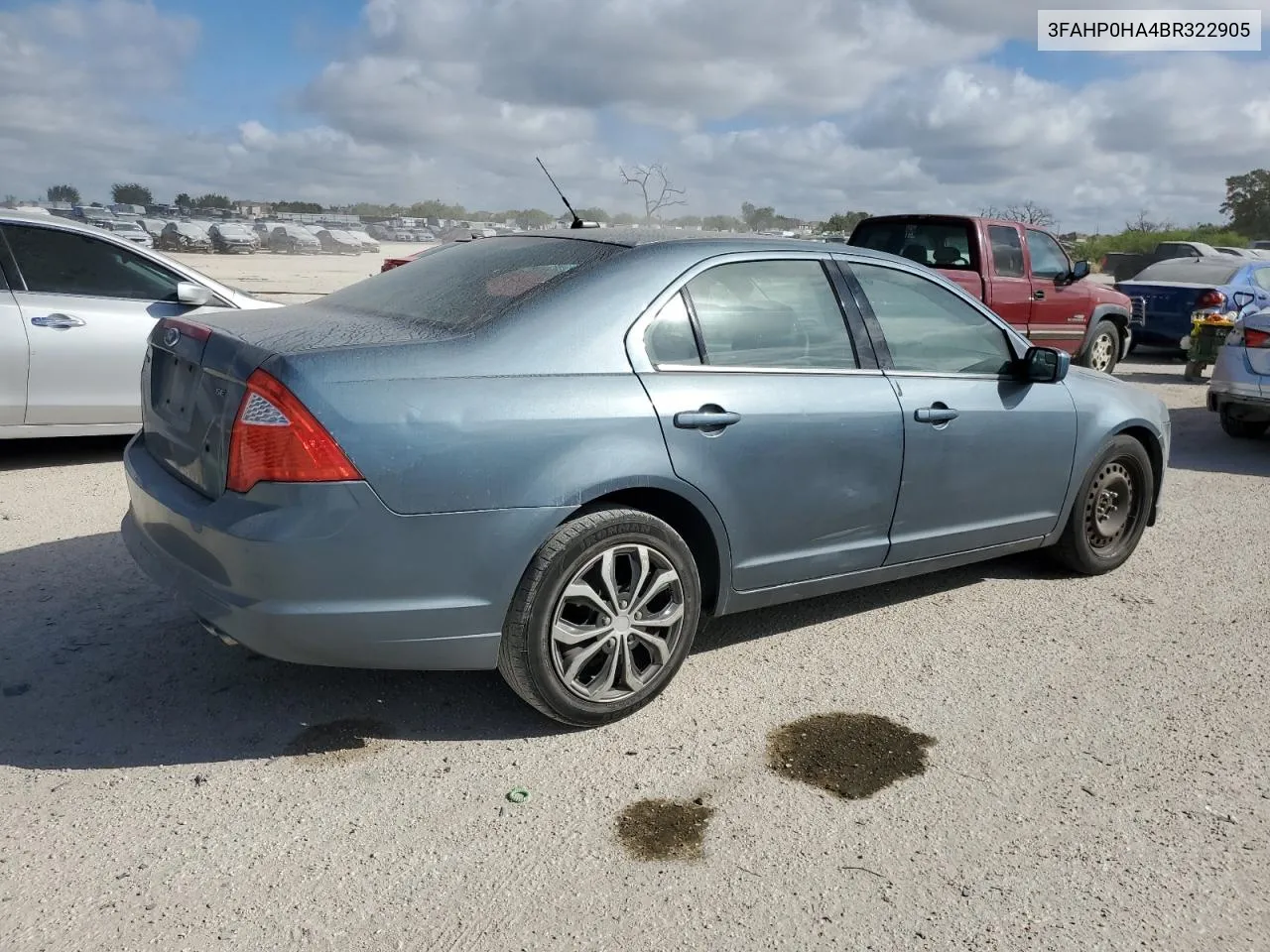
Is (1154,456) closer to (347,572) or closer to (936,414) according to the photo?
(936,414)

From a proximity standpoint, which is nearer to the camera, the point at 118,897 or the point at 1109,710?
the point at 118,897

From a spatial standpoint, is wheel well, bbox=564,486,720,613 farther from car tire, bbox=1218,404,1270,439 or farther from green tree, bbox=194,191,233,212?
green tree, bbox=194,191,233,212

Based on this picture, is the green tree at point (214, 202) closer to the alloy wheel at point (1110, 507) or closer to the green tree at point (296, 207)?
the green tree at point (296, 207)

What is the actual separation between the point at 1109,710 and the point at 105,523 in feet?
15.7

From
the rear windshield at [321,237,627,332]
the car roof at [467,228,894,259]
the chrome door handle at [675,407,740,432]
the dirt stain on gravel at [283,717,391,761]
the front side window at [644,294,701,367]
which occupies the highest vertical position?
the car roof at [467,228,894,259]

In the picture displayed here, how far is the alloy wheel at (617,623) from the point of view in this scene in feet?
11.3

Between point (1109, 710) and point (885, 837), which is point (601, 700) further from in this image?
point (1109, 710)

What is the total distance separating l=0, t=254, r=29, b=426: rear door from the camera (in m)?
6.38

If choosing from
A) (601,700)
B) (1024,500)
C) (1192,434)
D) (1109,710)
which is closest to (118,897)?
(601,700)

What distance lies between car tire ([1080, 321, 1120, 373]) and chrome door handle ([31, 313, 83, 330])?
10502mm

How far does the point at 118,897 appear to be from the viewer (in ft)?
8.68

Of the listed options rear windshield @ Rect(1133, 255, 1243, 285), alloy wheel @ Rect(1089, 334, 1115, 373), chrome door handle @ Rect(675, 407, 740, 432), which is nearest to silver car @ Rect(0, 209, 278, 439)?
chrome door handle @ Rect(675, 407, 740, 432)

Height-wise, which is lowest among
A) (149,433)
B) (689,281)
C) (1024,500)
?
(1024,500)

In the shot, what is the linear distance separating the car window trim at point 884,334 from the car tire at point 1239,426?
18.4ft
